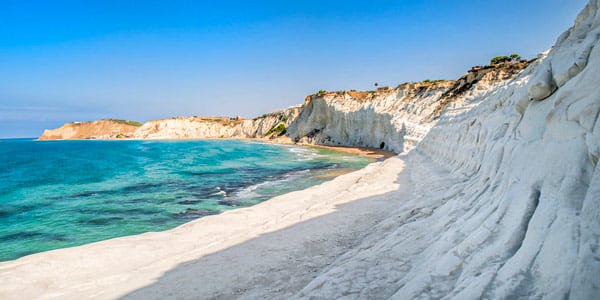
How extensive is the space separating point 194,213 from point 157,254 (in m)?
5.76

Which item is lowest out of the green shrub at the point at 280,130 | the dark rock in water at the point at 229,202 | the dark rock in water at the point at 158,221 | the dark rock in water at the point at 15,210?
the dark rock in water at the point at 15,210

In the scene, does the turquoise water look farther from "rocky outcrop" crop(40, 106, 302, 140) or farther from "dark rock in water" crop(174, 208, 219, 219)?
"rocky outcrop" crop(40, 106, 302, 140)

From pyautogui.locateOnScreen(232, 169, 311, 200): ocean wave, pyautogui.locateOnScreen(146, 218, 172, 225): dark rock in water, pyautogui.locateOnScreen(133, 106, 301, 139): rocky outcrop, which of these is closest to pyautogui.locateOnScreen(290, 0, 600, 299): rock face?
pyautogui.locateOnScreen(146, 218, 172, 225): dark rock in water

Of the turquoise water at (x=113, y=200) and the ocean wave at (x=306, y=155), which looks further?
the ocean wave at (x=306, y=155)

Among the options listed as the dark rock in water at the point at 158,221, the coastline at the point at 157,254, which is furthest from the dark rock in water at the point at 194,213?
the coastline at the point at 157,254

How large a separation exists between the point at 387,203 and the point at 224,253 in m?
5.86

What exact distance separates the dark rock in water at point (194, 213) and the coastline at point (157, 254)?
8.47 ft

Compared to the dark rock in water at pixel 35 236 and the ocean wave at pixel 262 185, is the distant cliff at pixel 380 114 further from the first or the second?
the dark rock in water at pixel 35 236

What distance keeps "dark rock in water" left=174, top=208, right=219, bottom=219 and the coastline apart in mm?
2582

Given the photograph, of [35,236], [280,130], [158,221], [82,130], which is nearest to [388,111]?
[158,221]

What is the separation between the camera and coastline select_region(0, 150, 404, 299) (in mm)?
6574

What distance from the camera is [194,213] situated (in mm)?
13836

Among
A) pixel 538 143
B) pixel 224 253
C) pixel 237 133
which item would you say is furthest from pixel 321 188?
pixel 237 133

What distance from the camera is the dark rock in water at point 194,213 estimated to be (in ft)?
44.0
